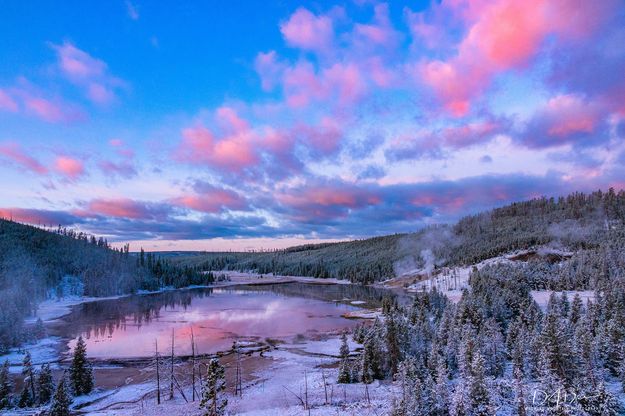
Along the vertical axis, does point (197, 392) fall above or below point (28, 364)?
below

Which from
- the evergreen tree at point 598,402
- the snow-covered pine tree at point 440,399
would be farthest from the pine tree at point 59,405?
the evergreen tree at point 598,402

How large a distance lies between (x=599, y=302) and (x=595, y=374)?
168 feet

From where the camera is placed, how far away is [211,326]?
110m

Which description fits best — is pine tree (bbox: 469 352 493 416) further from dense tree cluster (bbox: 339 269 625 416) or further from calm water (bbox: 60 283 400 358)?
calm water (bbox: 60 283 400 358)

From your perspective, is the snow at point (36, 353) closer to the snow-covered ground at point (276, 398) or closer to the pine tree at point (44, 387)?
the pine tree at point (44, 387)

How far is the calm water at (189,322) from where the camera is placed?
8755 cm

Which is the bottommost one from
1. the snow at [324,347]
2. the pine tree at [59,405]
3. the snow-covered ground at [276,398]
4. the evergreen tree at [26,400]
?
the snow at [324,347]

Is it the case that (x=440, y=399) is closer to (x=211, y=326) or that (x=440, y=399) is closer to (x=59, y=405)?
(x=59, y=405)

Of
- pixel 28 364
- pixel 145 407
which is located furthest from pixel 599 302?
pixel 28 364

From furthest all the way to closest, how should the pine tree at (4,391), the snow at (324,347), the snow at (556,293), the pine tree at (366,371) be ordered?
the snow at (556,293) < the snow at (324,347) < the pine tree at (366,371) < the pine tree at (4,391)

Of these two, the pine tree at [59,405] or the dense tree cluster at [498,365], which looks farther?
the pine tree at [59,405]

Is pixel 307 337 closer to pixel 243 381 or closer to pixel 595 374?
pixel 243 381

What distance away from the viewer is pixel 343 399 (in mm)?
51094

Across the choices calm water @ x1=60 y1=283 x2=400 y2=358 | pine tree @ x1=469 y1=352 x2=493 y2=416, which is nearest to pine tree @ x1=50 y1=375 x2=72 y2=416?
calm water @ x1=60 y1=283 x2=400 y2=358
